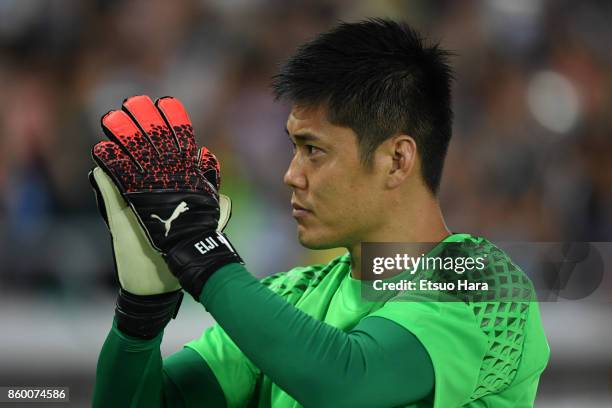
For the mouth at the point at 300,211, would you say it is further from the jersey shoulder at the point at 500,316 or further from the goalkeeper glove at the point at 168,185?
the jersey shoulder at the point at 500,316

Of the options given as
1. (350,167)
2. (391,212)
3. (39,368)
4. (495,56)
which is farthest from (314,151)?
(495,56)

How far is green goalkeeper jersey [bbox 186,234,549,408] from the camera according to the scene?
1679 mm

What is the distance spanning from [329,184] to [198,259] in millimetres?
379

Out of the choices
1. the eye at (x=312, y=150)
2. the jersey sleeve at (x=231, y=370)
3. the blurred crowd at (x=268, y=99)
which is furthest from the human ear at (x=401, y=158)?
the blurred crowd at (x=268, y=99)

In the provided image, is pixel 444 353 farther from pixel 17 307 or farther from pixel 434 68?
pixel 17 307

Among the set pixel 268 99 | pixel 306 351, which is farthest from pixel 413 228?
pixel 268 99

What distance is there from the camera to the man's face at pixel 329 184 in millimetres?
1869

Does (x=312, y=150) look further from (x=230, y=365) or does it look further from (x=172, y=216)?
(x=230, y=365)

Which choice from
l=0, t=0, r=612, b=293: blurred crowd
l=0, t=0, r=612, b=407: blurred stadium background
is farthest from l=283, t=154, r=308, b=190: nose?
l=0, t=0, r=612, b=293: blurred crowd

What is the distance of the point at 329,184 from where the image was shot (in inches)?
73.9

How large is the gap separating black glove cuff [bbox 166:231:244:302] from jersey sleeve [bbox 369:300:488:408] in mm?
320

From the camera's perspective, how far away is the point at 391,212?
195 cm

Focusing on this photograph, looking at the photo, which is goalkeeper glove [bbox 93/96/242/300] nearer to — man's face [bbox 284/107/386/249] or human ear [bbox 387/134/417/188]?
man's face [bbox 284/107/386/249]

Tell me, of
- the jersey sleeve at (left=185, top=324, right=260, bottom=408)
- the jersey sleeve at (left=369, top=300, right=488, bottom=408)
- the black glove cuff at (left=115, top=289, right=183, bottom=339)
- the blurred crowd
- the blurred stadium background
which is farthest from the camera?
the blurred crowd
